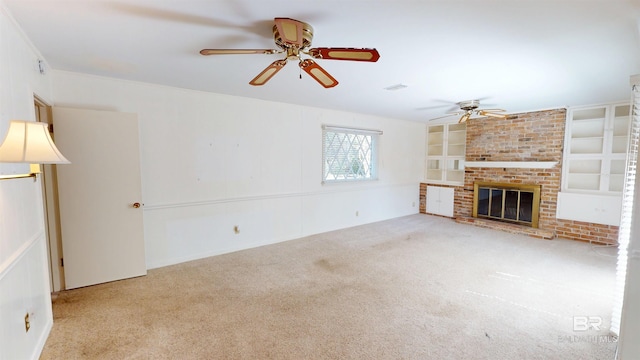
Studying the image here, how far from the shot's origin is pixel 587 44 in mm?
2172

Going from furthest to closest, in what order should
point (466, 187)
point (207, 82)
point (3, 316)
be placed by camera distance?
point (466, 187) < point (207, 82) < point (3, 316)

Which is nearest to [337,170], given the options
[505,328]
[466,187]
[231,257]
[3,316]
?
[231,257]

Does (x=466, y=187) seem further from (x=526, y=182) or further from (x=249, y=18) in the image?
(x=249, y=18)

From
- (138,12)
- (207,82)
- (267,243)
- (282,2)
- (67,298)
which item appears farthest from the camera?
(267,243)

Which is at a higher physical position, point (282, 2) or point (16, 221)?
point (282, 2)

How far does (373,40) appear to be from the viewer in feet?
7.06

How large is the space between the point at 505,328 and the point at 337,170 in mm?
3565

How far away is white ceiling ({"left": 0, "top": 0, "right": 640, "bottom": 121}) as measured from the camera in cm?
169

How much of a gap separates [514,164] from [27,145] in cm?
A: 654

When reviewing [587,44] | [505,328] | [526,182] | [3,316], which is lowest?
[505,328]

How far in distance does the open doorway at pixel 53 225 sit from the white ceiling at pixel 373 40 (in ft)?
3.56

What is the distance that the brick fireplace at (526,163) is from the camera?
482 centimetres

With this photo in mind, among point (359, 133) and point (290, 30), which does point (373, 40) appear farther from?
point (359, 133)

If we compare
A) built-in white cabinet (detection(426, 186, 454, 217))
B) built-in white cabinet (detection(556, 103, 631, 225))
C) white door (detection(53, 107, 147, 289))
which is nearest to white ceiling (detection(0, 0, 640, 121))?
white door (detection(53, 107, 147, 289))
